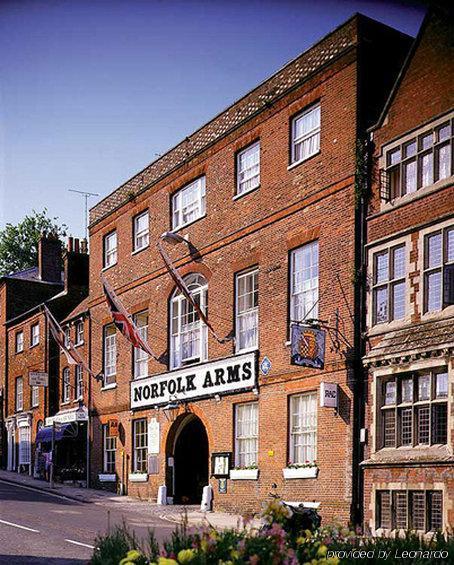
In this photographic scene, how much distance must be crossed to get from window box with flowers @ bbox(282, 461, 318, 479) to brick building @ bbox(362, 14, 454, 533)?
178 cm

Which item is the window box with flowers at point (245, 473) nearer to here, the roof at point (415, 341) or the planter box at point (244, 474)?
the planter box at point (244, 474)

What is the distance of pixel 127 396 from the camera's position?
1177 inches

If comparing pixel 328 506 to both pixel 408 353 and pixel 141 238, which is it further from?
pixel 141 238

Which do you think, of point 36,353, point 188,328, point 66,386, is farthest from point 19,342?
point 188,328

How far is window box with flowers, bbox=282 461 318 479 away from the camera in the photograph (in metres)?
20.2

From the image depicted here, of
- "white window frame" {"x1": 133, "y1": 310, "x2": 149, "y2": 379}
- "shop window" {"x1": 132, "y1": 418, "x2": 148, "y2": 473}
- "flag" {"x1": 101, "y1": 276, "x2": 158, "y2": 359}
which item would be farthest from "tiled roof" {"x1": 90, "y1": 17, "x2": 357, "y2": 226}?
"shop window" {"x1": 132, "y1": 418, "x2": 148, "y2": 473}

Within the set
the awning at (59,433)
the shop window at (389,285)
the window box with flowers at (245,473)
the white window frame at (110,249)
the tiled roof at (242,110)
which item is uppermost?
the tiled roof at (242,110)

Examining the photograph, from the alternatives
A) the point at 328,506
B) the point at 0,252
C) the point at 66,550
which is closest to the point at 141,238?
the point at 328,506

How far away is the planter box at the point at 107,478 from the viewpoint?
3056 cm

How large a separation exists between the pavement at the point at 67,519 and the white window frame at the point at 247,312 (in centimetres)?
461

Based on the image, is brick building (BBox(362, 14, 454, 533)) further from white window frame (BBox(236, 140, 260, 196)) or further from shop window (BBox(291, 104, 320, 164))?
white window frame (BBox(236, 140, 260, 196))

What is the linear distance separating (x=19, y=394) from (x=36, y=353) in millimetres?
3637

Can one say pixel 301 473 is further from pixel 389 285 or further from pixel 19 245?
pixel 19 245

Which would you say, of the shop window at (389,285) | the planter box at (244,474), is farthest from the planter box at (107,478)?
the shop window at (389,285)
